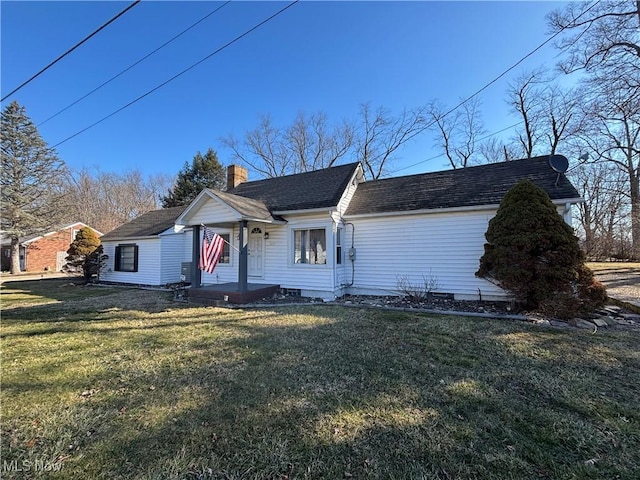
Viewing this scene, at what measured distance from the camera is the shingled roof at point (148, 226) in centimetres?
1491

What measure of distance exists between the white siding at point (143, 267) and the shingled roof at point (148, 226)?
13.3 inches

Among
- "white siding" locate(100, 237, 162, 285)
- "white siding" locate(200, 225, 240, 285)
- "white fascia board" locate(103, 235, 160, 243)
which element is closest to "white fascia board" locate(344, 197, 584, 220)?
"white siding" locate(200, 225, 240, 285)

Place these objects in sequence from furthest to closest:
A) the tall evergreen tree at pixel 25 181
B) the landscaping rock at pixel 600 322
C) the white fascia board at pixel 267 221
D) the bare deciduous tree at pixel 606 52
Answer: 1. the tall evergreen tree at pixel 25 181
2. the bare deciduous tree at pixel 606 52
3. the white fascia board at pixel 267 221
4. the landscaping rock at pixel 600 322

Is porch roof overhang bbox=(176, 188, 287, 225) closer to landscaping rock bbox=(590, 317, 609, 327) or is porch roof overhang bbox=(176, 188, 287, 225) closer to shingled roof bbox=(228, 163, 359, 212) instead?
shingled roof bbox=(228, 163, 359, 212)

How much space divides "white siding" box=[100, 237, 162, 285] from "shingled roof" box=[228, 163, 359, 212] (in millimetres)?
5042

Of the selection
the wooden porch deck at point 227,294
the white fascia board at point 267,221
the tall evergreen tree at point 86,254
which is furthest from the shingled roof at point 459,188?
the tall evergreen tree at point 86,254

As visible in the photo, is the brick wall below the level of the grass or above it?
above

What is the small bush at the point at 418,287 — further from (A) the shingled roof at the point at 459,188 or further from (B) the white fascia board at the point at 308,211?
(B) the white fascia board at the point at 308,211

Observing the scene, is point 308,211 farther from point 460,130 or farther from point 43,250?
point 43,250

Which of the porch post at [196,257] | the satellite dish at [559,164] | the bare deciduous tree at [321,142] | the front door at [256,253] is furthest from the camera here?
the bare deciduous tree at [321,142]

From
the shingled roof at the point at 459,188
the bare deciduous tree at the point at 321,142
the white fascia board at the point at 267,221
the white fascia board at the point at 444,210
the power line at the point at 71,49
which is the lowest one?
the white fascia board at the point at 267,221

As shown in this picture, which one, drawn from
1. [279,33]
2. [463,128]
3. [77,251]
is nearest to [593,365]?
[279,33]

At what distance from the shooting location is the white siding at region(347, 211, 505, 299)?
8828 millimetres

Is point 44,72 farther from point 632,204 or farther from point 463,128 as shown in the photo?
point 632,204
